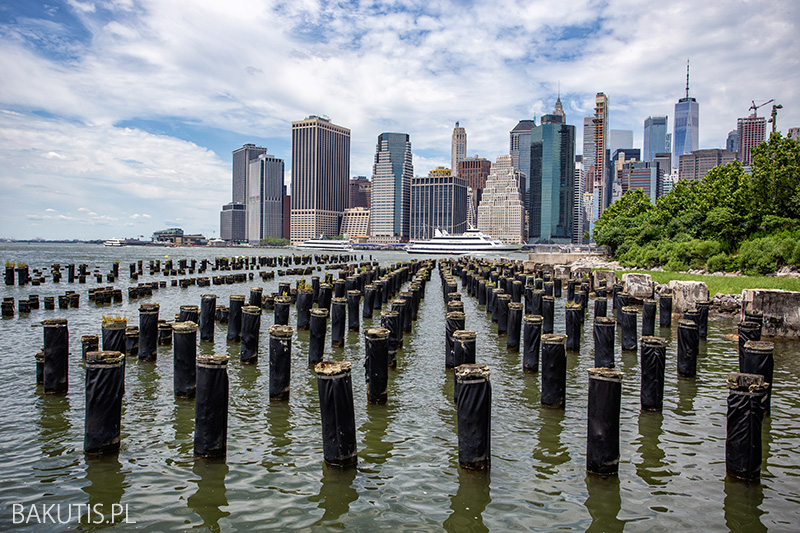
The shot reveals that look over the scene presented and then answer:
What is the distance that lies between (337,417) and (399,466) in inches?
52.1

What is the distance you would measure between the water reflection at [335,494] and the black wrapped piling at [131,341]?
9.72m

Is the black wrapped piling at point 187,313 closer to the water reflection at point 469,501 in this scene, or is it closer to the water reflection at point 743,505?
the water reflection at point 469,501

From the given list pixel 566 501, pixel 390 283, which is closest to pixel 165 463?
pixel 566 501

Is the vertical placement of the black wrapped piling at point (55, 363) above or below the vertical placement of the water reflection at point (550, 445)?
above

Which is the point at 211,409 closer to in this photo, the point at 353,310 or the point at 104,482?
the point at 104,482

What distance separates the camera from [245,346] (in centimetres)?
1541

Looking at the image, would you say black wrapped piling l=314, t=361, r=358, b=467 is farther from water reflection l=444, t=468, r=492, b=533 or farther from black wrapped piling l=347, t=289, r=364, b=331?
black wrapped piling l=347, t=289, r=364, b=331

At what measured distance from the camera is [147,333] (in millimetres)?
15023

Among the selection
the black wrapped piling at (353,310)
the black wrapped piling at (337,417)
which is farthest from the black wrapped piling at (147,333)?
the black wrapped piling at (337,417)

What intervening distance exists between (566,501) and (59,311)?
87.5 ft

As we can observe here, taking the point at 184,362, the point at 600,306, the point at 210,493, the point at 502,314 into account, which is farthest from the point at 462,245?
the point at 210,493

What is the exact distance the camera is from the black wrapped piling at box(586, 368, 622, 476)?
8031 millimetres

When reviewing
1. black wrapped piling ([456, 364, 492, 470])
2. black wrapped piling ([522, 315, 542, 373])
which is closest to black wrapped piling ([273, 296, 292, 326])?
black wrapped piling ([522, 315, 542, 373])

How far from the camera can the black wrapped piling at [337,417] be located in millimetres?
8227
